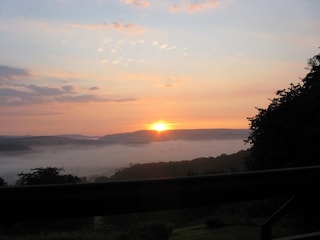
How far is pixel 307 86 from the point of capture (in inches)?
1280

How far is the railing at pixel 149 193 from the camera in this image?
2055mm

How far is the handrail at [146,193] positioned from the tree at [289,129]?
25.6 m

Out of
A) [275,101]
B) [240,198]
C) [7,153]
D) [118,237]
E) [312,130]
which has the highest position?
[275,101]

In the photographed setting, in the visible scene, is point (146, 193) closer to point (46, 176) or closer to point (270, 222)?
point (270, 222)

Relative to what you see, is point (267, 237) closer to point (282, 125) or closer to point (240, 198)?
point (240, 198)

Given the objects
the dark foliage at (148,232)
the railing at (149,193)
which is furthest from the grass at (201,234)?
the railing at (149,193)

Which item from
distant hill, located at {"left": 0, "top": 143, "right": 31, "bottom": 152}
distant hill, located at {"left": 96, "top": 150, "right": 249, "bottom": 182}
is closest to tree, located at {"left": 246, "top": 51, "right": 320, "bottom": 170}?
distant hill, located at {"left": 96, "top": 150, "right": 249, "bottom": 182}

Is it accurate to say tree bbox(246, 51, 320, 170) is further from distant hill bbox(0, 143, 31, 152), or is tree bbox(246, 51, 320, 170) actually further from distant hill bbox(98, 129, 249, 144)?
distant hill bbox(0, 143, 31, 152)

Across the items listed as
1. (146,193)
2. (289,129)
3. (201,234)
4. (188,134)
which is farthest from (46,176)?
(188,134)

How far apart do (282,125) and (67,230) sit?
94.3 ft

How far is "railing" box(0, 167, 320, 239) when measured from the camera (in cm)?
205

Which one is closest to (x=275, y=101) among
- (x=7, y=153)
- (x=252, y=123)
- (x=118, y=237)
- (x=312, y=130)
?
(x=252, y=123)

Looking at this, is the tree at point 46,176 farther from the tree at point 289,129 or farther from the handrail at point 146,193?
the tree at point 289,129

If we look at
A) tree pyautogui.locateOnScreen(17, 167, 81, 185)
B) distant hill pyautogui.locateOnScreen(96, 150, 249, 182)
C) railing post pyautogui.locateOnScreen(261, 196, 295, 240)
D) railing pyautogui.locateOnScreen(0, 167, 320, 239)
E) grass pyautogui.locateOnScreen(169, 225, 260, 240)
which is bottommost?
grass pyautogui.locateOnScreen(169, 225, 260, 240)
